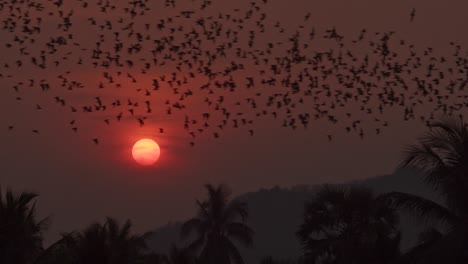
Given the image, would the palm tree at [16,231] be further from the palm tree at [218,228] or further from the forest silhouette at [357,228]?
the palm tree at [218,228]

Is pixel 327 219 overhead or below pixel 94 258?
overhead

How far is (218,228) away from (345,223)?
1184 inches

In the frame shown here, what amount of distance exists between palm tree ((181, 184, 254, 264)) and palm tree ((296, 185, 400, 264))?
25265 millimetres

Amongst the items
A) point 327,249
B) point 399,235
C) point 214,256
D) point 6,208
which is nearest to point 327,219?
point 327,249

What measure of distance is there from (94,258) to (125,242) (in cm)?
813

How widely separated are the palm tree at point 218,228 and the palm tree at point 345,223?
25.3 meters

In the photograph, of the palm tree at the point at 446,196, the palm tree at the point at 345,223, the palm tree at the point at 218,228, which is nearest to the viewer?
the palm tree at the point at 446,196

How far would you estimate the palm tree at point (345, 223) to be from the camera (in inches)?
1844

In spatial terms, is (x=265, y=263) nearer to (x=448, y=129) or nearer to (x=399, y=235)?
(x=399, y=235)

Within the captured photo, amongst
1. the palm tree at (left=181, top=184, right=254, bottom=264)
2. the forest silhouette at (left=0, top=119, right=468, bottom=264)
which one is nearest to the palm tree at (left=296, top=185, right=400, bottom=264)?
the forest silhouette at (left=0, top=119, right=468, bottom=264)

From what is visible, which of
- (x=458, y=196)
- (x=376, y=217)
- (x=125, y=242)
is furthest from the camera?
(x=376, y=217)

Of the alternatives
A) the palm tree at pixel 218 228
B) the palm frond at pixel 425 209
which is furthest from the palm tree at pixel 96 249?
the palm tree at pixel 218 228

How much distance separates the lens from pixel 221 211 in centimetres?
7831

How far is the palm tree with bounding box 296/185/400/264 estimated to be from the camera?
4684 centimetres
